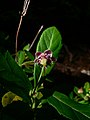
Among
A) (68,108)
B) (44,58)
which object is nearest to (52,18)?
(44,58)

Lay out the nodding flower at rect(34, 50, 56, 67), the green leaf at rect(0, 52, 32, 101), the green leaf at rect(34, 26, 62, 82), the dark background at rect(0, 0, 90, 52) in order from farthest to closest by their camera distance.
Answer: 1. the dark background at rect(0, 0, 90, 52)
2. the green leaf at rect(34, 26, 62, 82)
3. the nodding flower at rect(34, 50, 56, 67)
4. the green leaf at rect(0, 52, 32, 101)

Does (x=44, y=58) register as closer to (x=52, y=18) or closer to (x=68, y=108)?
(x=68, y=108)

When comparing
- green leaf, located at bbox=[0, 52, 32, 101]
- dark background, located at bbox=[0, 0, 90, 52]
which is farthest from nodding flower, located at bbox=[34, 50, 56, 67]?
dark background, located at bbox=[0, 0, 90, 52]

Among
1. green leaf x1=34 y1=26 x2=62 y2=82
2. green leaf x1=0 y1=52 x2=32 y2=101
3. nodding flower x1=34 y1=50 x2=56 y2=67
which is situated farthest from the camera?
green leaf x1=34 y1=26 x2=62 y2=82

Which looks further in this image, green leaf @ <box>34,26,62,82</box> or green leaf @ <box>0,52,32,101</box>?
green leaf @ <box>34,26,62,82</box>

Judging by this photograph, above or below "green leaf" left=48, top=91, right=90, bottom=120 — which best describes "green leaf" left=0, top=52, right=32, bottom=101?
above

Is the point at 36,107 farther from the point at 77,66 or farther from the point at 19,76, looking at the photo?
the point at 77,66

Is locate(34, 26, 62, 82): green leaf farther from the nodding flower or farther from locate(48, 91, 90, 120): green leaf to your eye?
locate(48, 91, 90, 120): green leaf

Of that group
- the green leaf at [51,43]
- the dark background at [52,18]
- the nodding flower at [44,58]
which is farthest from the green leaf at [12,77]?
the dark background at [52,18]
